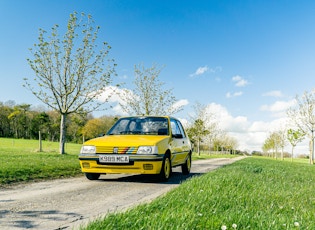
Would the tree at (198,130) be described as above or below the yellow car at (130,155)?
above

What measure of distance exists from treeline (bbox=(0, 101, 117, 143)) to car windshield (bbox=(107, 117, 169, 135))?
74.2 metres

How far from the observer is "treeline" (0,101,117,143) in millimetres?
84625

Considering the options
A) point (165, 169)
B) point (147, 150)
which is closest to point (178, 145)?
point (165, 169)

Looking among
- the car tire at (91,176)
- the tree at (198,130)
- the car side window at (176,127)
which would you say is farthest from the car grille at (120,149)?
the tree at (198,130)

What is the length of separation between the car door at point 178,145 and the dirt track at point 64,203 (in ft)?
5.41

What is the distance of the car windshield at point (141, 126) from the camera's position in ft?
30.2

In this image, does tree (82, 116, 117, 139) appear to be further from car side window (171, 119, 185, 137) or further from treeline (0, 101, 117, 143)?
car side window (171, 119, 185, 137)

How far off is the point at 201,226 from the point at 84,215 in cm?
183

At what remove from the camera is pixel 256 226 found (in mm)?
3227

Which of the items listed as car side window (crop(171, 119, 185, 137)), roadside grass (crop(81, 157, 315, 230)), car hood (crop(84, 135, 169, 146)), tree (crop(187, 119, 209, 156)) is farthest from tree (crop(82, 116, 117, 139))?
roadside grass (crop(81, 157, 315, 230))

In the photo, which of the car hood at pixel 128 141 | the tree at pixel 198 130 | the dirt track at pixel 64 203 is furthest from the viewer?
the tree at pixel 198 130

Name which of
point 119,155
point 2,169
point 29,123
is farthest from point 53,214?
point 29,123

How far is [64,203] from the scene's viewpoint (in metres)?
5.18

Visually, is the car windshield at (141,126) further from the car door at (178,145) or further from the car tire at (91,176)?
the car tire at (91,176)
